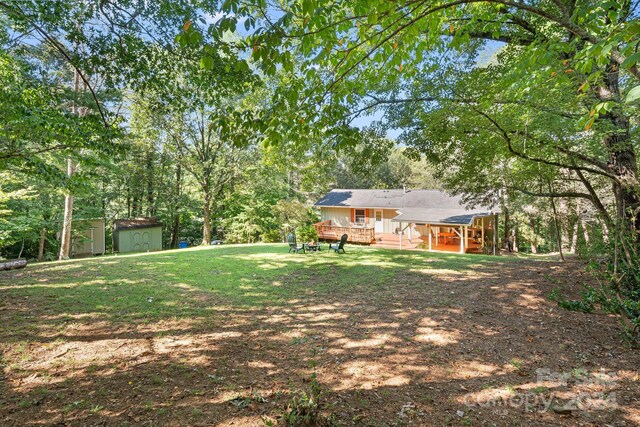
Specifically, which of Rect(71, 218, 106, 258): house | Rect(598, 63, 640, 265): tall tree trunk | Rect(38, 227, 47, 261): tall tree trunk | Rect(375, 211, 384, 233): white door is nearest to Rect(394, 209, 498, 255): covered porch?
Rect(375, 211, 384, 233): white door

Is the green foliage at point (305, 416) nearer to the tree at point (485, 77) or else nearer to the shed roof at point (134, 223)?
the tree at point (485, 77)

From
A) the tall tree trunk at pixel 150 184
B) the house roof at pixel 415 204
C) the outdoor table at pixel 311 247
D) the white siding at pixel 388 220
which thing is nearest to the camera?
the outdoor table at pixel 311 247

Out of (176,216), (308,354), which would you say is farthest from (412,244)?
(308,354)

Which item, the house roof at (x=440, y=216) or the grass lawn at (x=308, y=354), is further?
the house roof at (x=440, y=216)

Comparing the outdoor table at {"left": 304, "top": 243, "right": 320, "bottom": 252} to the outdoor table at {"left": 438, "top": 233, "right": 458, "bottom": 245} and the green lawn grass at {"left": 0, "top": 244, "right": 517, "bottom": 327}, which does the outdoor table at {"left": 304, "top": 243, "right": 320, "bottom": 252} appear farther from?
the outdoor table at {"left": 438, "top": 233, "right": 458, "bottom": 245}

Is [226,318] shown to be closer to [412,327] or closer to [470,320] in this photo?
[412,327]

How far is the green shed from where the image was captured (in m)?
20.2

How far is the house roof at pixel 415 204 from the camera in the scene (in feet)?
60.1

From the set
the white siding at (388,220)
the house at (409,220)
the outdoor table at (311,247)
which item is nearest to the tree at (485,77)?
the outdoor table at (311,247)

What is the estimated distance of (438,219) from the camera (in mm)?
18438

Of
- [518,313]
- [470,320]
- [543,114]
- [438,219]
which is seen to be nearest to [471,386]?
[470,320]

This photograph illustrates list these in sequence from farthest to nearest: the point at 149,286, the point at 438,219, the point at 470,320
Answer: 1. the point at 438,219
2. the point at 149,286
3. the point at 470,320

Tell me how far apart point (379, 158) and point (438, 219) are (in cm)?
1075

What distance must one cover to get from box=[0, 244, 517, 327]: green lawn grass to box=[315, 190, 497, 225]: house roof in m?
8.91
